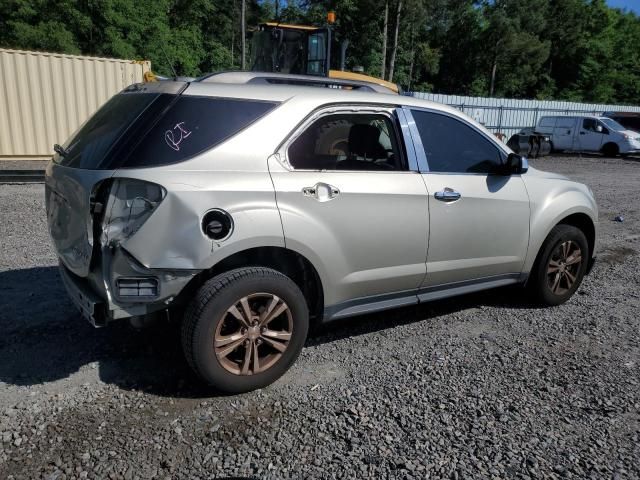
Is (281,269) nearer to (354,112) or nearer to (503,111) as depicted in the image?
(354,112)

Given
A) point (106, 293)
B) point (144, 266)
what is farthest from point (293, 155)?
point (106, 293)

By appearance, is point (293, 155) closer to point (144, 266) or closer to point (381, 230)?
point (381, 230)

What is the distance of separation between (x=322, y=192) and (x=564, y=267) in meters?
2.69

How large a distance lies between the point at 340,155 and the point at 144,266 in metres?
1.56

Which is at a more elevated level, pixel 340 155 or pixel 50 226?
pixel 340 155

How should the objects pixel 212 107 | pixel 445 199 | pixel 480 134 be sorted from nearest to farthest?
pixel 212 107
pixel 445 199
pixel 480 134

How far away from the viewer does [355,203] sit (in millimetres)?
3545

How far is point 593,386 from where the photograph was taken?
358 cm

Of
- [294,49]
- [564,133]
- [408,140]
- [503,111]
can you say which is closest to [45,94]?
[294,49]

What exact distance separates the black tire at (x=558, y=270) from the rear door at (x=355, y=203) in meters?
1.40

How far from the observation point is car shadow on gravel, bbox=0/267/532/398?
3.47 meters

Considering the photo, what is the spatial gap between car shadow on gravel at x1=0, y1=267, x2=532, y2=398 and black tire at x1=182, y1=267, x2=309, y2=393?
224 millimetres

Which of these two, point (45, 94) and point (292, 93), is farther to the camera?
point (45, 94)

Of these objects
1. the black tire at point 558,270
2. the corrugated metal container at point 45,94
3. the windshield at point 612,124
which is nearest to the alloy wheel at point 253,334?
the black tire at point 558,270
